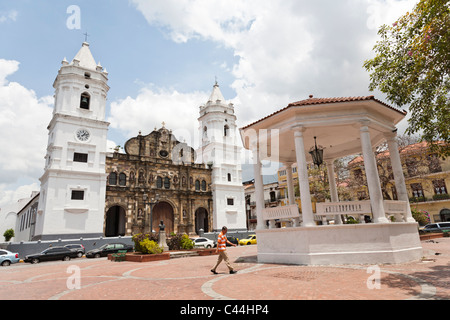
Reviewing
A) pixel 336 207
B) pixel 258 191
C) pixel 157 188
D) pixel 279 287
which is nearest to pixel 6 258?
pixel 157 188

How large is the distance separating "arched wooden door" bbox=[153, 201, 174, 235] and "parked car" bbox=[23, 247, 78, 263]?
1465 centimetres

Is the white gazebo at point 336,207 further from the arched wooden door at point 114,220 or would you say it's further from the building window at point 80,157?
the arched wooden door at point 114,220

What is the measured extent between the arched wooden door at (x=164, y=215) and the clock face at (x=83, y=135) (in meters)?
12.3

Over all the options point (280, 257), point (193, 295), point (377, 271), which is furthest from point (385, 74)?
point (193, 295)

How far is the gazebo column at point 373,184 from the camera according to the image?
10.1 m

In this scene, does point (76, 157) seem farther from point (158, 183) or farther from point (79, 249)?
point (79, 249)

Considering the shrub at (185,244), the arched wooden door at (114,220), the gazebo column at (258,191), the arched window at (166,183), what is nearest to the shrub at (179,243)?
the shrub at (185,244)

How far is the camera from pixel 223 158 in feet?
140

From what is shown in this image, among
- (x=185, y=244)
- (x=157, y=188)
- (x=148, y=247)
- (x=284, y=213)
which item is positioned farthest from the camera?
(x=157, y=188)

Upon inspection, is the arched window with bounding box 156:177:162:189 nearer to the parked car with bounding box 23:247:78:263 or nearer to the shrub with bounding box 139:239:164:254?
the parked car with bounding box 23:247:78:263

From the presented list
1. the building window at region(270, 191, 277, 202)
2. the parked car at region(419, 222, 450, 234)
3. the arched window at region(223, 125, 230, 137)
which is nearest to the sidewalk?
the parked car at region(419, 222, 450, 234)

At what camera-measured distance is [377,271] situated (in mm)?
8102

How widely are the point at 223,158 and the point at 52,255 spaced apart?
26134mm

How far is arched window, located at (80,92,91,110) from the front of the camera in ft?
108
